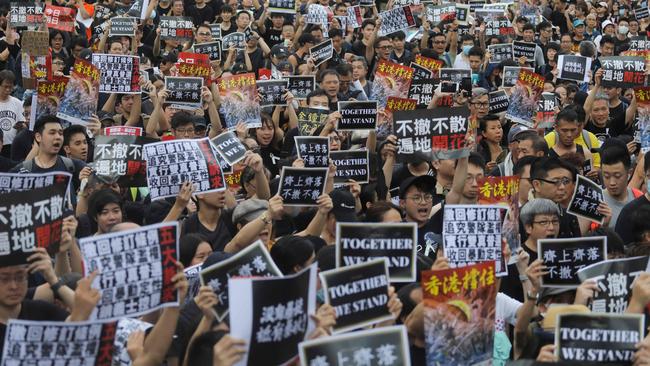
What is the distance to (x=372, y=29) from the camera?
1895cm

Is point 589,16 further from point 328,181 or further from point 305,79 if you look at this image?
point 328,181

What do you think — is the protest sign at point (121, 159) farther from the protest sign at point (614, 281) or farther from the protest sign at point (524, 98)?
the protest sign at point (614, 281)

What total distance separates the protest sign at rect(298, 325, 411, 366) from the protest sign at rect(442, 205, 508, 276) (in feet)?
7.26

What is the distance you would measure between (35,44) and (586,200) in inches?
291

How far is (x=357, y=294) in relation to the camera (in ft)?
19.6

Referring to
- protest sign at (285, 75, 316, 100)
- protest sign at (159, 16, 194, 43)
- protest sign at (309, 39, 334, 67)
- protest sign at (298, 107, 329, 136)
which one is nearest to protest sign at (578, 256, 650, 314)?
A: protest sign at (298, 107, 329, 136)

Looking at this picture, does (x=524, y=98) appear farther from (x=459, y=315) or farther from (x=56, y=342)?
(x=56, y=342)

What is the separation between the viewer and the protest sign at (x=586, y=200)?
351 inches

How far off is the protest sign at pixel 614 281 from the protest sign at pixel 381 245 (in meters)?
0.96

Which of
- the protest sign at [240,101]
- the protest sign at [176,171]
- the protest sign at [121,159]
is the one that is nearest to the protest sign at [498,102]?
the protest sign at [240,101]

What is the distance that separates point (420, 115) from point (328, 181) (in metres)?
0.91

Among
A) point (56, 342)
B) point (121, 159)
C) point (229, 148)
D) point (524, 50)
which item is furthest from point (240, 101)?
point (56, 342)

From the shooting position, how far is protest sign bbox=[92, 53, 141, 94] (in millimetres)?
12656

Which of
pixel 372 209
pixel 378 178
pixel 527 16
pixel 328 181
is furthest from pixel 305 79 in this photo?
pixel 527 16
